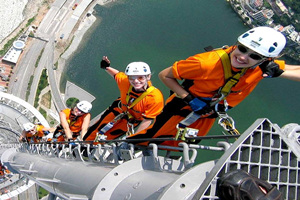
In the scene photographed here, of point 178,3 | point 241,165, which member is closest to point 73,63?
point 178,3

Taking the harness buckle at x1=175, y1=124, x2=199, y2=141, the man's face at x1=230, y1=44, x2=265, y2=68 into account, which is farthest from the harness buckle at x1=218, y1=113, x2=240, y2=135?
the man's face at x1=230, y1=44, x2=265, y2=68

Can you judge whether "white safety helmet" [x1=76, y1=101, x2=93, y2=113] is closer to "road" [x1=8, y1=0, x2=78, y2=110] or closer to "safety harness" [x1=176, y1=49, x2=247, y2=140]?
"safety harness" [x1=176, y1=49, x2=247, y2=140]

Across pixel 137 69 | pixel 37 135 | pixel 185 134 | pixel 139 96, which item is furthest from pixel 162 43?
pixel 185 134

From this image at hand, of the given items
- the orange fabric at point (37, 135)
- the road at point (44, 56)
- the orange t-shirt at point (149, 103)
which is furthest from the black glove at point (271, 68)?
the road at point (44, 56)

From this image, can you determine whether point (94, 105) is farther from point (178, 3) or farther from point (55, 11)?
point (178, 3)

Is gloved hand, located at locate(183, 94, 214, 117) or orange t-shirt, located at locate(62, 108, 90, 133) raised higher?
gloved hand, located at locate(183, 94, 214, 117)

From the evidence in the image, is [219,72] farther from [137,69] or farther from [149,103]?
[149,103]

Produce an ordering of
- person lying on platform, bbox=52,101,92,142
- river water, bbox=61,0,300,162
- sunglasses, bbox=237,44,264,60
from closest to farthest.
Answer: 1. sunglasses, bbox=237,44,264,60
2. person lying on platform, bbox=52,101,92,142
3. river water, bbox=61,0,300,162
